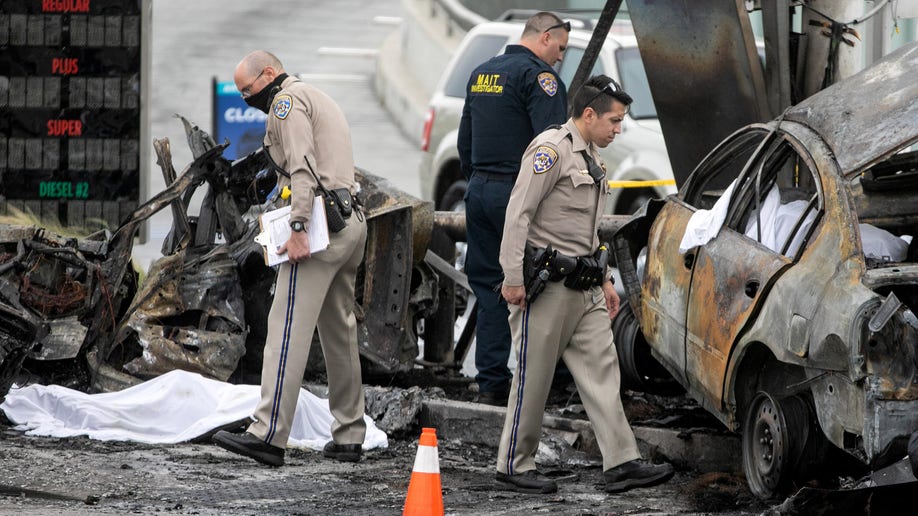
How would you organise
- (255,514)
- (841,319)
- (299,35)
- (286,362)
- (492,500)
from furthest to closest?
(299,35)
(286,362)
(492,500)
(255,514)
(841,319)

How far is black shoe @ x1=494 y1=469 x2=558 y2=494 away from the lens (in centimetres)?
686

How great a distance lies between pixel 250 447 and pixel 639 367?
2.31 metres

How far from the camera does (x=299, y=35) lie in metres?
28.0

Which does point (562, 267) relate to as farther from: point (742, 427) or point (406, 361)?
point (406, 361)

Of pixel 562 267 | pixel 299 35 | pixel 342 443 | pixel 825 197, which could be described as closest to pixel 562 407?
pixel 342 443

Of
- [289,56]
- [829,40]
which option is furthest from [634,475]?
[289,56]

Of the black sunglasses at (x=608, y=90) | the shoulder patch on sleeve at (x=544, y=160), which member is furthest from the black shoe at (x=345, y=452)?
the black sunglasses at (x=608, y=90)

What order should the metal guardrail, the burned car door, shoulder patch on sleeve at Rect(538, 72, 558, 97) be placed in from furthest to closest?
the metal guardrail → shoulder patch on sleeve at Rect(538, 72, 558, 97) → the burned car door

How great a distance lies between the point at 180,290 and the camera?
8.66 m

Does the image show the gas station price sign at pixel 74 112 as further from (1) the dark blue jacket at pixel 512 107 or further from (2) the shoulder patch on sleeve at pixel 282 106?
(2) the shoulder patch on sleeve at pixel 282 106

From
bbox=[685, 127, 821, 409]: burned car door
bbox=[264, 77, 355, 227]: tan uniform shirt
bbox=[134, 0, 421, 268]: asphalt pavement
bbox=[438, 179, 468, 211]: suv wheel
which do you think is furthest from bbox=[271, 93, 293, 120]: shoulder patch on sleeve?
bbox=[134, 0, 421, 268]: asphalt pavement

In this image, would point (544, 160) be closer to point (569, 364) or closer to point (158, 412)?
point (569, 364)

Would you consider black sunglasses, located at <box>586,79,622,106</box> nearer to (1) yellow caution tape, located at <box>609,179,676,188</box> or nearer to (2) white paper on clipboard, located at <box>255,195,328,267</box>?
(2) white paper on clipboard, located at <box>255,195,328,267</box>

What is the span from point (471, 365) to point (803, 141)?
4772 millimetres
